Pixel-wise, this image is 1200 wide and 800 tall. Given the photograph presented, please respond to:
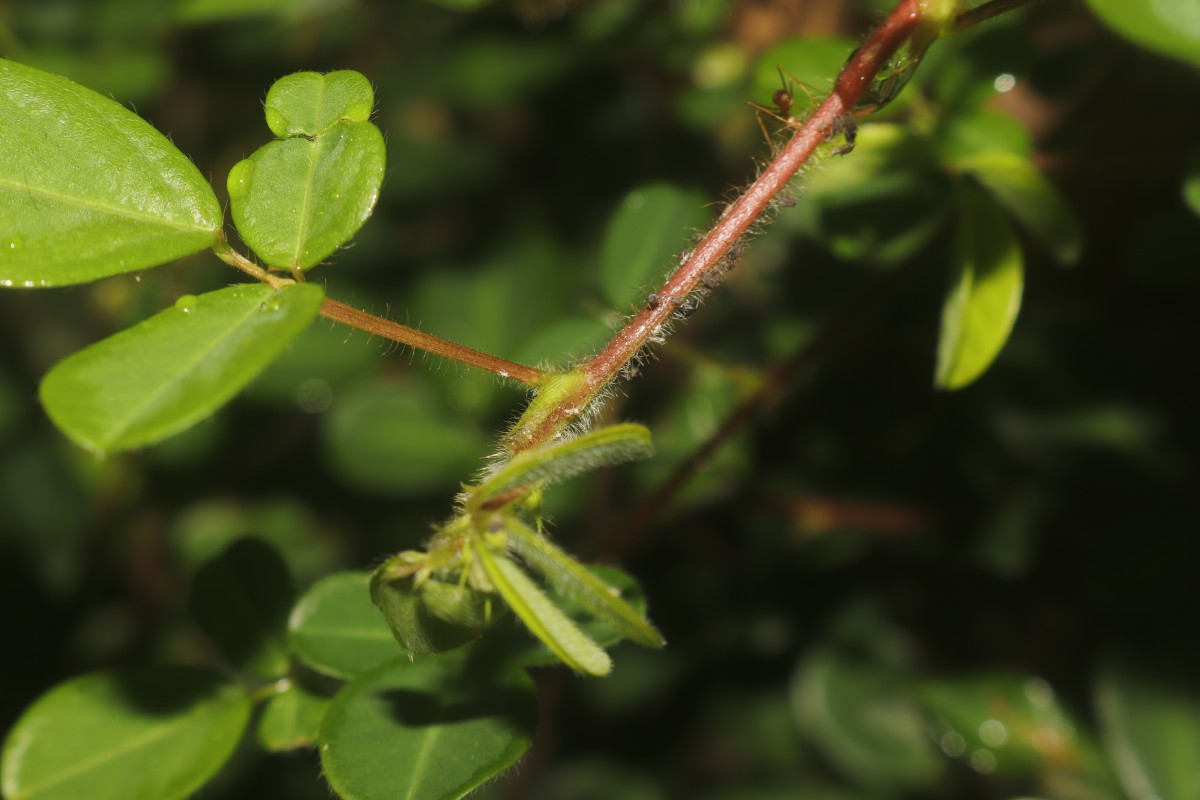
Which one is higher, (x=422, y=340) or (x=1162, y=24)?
(x=1162, y=24)

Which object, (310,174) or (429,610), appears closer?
(429,610)

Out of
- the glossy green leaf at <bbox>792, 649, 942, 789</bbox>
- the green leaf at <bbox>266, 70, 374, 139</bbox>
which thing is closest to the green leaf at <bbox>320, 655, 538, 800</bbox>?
the green leaf at <bbox>266, 70, 374, 139</bbox>

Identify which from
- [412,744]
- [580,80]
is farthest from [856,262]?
[412,744]

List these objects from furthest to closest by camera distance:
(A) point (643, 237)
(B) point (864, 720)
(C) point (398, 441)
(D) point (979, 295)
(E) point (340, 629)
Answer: (C) point (398, 441) → (B) point (864, 720) → (A) point (643, 237) → (D) point (979, 295) → (E) point (340, 629)

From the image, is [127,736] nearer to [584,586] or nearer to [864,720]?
[584,586]

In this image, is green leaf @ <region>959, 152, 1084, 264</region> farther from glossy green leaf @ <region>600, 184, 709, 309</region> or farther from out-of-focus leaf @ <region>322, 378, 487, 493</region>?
out-of-focus leaf @ <region>322, 378, 487, 493</region>

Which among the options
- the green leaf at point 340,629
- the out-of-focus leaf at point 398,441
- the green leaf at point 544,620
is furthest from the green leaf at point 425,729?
the out-of-focus leaf at point 398,441

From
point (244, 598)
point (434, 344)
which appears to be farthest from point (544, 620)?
point (244, 598)
